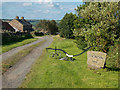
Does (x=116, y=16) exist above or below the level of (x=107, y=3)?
below

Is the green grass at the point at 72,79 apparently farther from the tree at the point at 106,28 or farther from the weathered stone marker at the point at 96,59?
the tree at the point at 106,28

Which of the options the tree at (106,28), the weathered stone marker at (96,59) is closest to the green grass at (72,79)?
the weathered stone marker at (96,59)

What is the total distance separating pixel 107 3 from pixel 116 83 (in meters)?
10.3

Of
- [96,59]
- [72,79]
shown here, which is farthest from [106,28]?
[72,79]

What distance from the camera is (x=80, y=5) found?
19.7 m

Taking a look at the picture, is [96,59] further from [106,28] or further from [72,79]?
[106,28]

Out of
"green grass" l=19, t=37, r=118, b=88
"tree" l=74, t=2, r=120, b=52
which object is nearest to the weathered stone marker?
"green grass" l=19, t=37, r=118, b=88

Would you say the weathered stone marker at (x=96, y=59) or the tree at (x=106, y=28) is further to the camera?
the tree at (x=106, y=28)

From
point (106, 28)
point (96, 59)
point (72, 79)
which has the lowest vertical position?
point (72, 79)

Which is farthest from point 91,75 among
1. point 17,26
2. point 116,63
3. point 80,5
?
point 17,26

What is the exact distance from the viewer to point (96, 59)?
1152 centimetres

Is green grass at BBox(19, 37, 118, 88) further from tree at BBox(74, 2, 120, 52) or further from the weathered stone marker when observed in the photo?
tree at BBox(74, 2, 120, 52)

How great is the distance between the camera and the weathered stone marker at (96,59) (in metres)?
11.1

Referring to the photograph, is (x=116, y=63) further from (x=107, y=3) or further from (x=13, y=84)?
(x=13, y=84)
